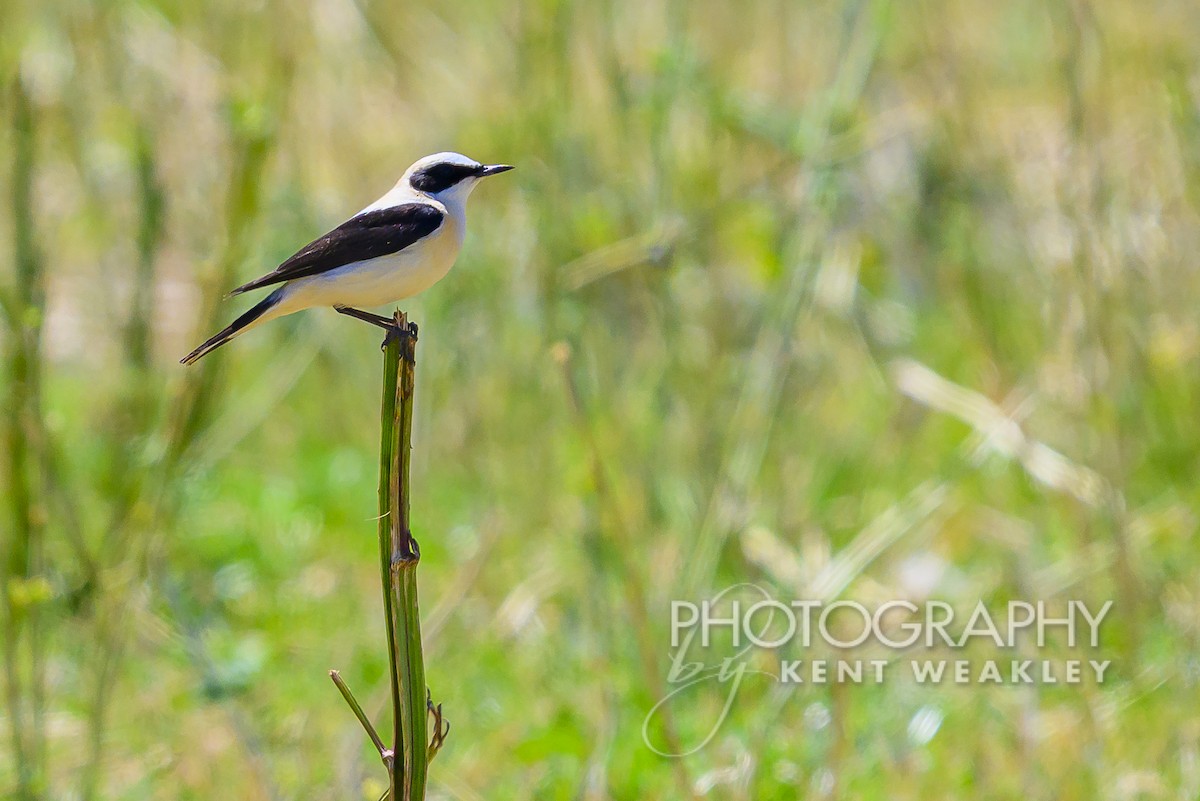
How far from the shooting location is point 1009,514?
5.04m

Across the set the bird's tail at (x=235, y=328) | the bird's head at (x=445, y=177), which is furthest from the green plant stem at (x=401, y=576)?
the bird's head at (x=445, y=177)

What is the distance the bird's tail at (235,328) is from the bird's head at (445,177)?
390 mm

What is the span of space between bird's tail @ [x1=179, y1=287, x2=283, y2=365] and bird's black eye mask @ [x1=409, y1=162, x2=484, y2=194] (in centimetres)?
40

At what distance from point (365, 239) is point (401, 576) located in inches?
28.3

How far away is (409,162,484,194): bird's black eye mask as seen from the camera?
2.51 meters

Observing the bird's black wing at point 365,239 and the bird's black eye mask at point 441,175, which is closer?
the bird's black wing at point 365,239

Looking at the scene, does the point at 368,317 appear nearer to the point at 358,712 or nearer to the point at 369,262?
the point at 369,262

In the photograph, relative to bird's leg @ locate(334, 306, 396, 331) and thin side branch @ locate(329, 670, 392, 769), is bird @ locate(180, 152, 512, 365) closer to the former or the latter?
bird's leg @ locate(334, 306, 396, 331)

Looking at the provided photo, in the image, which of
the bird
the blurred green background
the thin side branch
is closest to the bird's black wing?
the bird

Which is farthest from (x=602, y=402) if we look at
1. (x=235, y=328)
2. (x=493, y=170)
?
(x=235, y=328)

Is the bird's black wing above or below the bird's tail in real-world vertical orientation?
above

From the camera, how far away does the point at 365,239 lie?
2.22m

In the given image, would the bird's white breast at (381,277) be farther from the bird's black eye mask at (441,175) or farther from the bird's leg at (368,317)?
the bird's black eye mask at (441,175)

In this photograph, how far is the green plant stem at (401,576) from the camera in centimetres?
171
